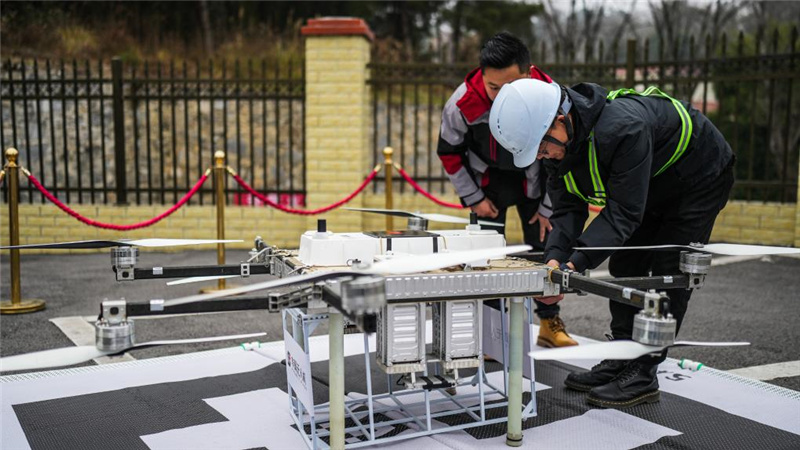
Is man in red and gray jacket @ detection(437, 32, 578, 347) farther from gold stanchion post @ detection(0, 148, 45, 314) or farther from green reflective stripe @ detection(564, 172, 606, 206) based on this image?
gold stanchion post @ detection(0, 148, 45, 314)

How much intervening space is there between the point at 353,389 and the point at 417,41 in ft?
58.8

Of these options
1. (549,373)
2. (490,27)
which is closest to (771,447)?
(549,373)

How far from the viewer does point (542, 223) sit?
389cm

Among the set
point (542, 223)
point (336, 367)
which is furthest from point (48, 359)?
point (542, 223)

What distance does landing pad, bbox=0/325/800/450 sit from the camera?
9.21 feet

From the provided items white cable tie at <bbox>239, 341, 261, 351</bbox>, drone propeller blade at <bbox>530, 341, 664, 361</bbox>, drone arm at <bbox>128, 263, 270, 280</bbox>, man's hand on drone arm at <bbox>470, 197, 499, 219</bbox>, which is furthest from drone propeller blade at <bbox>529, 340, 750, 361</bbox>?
white cable tie at <bbox>239, 341, 261, 351</bbox>

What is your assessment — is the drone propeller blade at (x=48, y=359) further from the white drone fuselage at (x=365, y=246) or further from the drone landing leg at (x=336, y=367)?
the white drone fuselage at (x=365, y=246)

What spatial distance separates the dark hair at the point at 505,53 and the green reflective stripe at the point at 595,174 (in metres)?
0.78

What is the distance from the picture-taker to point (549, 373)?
3768 millimetres

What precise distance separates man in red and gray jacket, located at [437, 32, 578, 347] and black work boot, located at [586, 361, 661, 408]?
0.81m

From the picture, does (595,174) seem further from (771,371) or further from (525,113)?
(771,371)

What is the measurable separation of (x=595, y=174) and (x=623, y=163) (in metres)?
0.15

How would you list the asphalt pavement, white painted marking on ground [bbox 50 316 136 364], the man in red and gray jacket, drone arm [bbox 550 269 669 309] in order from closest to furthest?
drone arm [bbox 550 269 669 309] < the man in red and gray jacket < the asphalt pavement < white painted marking on ground [bbox 50 316 136 364]

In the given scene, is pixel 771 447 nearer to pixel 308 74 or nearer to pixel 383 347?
pixel 383 347
